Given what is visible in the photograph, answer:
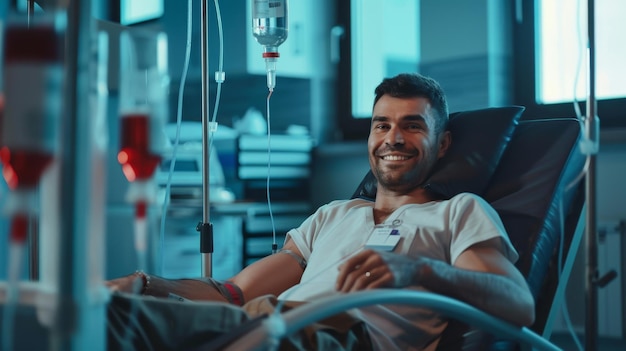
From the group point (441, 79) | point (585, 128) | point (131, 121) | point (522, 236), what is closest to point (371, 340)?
point (522, 236)

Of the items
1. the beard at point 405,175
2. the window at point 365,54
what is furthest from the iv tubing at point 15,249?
the window at point 365,54

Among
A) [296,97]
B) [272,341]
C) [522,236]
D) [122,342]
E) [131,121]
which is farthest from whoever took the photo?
[296,97]

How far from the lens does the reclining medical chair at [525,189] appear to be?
160 cm

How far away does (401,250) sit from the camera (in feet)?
5.59

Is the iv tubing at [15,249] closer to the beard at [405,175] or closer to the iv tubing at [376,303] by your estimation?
the iv tubing at [376,303]

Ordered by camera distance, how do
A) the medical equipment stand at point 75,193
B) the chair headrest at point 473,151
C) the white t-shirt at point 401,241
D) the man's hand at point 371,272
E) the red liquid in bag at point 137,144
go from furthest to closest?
the chair headrest at point 473,151 → the white t-shirt at point 401,241 → the man's hand at point 371,272 → the red liquid in bag at point 137,144 → the medical equipment stand at point 75,193

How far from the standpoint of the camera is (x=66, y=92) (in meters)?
0.81

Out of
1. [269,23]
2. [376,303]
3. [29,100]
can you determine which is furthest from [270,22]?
[29,100]

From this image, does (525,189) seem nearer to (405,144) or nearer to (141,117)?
(405,144)

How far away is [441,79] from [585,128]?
7.62 feet

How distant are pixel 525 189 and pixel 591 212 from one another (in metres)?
0.42

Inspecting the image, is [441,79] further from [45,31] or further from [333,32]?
[45,31]

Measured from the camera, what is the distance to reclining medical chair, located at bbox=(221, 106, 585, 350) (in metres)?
1.60

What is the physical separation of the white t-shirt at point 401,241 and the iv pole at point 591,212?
19cm
